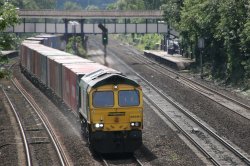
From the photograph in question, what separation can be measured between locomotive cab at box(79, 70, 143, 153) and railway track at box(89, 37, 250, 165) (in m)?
3.16

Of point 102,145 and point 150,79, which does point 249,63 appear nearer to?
point 150,79

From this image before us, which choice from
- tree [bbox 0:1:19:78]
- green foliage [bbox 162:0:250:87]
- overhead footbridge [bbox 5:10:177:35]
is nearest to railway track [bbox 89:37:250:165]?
green foliage [bbox 162:0:250:87]

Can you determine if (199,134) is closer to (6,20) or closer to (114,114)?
(114,114)

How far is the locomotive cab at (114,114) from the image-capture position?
72.2ft

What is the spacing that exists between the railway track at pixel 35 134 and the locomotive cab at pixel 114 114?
5.31ft

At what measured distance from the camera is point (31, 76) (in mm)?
49875

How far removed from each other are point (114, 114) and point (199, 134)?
6.48 metres

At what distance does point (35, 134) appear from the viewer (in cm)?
2778

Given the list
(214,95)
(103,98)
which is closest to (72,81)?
(103,98)

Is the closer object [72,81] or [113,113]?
[113,113]

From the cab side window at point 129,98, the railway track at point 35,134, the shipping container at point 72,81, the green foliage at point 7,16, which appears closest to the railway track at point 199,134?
the cab side window at point 129,98

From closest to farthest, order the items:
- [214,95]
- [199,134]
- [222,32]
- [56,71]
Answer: [199,134]
[56,71]
[214,95]
[222,32]

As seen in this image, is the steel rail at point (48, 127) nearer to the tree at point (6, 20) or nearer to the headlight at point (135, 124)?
the headlight at point (135, 124)

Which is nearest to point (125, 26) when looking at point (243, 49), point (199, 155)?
point (243, 49)
